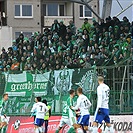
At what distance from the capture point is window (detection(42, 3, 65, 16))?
202 feet

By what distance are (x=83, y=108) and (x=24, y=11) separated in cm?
3973

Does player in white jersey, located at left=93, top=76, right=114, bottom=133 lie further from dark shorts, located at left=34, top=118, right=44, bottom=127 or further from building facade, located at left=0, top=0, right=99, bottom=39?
building facade, located at left=0, top=0, right=99, bottom=39

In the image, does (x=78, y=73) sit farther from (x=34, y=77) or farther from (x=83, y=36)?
(x=83, y=36)

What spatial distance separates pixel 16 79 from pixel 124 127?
17.9ft

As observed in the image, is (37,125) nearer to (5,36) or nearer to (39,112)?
(39,112)

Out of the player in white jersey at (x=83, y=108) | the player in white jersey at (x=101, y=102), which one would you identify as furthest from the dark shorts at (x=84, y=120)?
the player in white jersey at (x=101, y=102)

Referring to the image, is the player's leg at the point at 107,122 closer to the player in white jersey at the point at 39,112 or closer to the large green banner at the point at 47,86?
the large green banner at the point at 47,86

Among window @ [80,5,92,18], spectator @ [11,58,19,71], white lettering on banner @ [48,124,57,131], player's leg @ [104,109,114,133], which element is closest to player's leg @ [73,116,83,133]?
player's leg @ [104,109,114,133]

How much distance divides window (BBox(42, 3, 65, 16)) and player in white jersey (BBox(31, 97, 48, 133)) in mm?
37990

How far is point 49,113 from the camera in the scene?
24438 millimetres

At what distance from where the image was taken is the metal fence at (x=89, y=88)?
22.5 m

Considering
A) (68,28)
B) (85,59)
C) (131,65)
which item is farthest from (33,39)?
(131,65)

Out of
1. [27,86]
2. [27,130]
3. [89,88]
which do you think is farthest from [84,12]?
[89,88]

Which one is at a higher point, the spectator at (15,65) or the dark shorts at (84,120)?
the spectator at (15,65)
